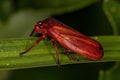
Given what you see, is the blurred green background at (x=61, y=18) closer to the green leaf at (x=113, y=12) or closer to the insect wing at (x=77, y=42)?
the green leaf at (x=113, y=12)

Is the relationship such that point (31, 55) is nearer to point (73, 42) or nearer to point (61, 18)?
point (73, 42)

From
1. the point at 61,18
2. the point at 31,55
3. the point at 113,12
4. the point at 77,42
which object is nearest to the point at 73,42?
the point at 77,42

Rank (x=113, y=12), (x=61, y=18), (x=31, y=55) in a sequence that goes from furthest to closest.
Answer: (x=61, y=18) → (x=113, y=12) → (x=31, y=55)

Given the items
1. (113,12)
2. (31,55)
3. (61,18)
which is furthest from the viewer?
(61,18)

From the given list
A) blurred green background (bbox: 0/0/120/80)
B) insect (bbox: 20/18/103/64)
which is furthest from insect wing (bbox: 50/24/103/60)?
blurred green background (bbox: 0/0/120/80)

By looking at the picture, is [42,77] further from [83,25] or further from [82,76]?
[83,25]

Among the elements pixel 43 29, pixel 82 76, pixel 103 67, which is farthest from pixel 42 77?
pixel 43 29
